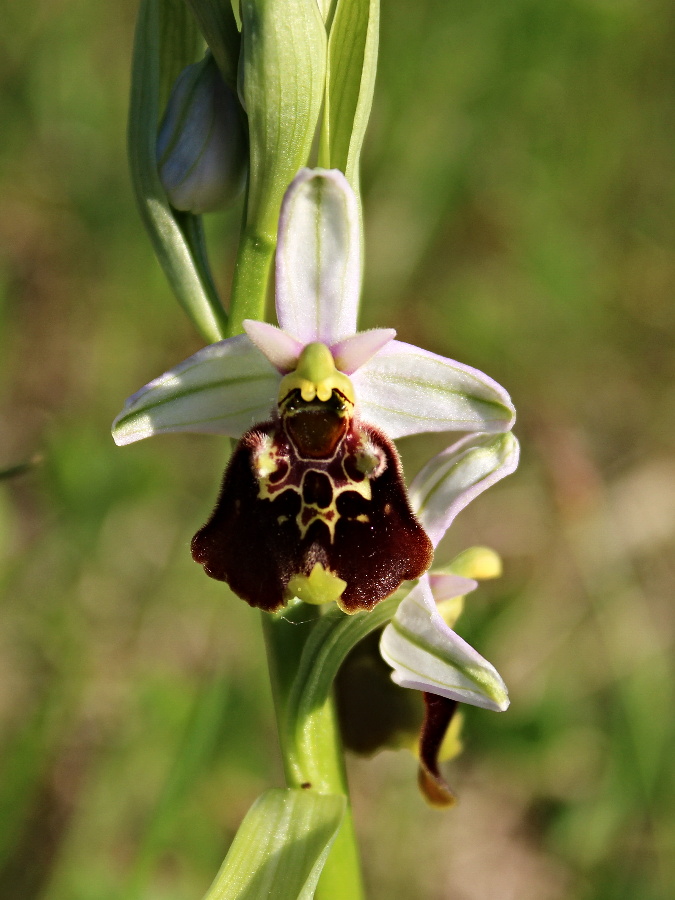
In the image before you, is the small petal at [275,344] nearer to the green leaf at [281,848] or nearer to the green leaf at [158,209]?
the green leaf at [158,209]

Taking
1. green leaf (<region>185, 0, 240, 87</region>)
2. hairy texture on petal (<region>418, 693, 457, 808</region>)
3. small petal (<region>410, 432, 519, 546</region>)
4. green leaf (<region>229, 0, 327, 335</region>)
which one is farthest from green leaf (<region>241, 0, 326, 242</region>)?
hairy texture on petal (<region>418, 693, 457, 808</region>)

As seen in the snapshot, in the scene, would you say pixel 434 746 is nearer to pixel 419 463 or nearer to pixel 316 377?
pixel 316 377

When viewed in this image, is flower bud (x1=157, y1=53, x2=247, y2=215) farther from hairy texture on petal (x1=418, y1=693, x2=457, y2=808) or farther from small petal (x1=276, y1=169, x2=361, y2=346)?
hairy texture on petal (x1=418, y1=693, x2=457, y2=808)

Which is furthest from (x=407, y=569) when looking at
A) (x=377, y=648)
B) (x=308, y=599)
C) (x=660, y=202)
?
(x=660, y=202)

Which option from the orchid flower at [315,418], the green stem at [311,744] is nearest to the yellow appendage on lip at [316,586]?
the orchid flower at [315,418]

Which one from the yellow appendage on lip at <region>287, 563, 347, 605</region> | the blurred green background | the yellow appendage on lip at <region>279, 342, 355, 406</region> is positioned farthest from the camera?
the blurred green background

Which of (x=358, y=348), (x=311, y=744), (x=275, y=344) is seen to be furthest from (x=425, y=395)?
(x=311, y=744)

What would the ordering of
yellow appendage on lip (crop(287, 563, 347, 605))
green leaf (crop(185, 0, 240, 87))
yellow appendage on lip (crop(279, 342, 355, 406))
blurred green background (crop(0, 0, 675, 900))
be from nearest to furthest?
yellow appendage on lip (crop(287, 563, 347, 605))
yellow appendage on lip (crop(279, 342, 355, 406))
green leaf (crop(185, 0, 240, 87))
blurred green background (crop(0, 0, 675, 900))

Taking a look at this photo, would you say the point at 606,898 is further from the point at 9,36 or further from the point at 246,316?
the point at 9,36
